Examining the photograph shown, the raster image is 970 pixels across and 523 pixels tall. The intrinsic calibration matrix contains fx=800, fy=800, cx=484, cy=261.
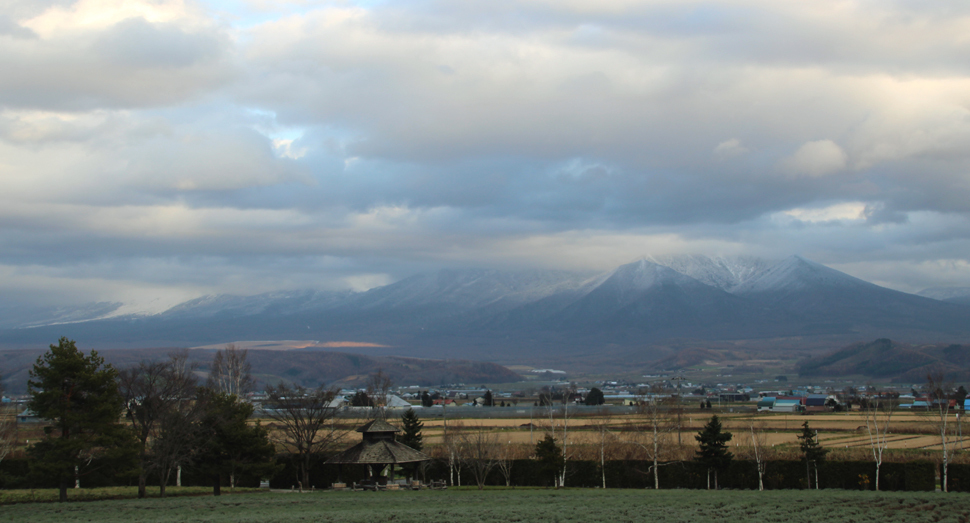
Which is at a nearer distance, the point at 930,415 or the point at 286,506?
the point at 286,506

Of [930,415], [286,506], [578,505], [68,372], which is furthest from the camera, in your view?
[930,415]

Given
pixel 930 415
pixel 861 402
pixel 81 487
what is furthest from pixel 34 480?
pixel 861 402

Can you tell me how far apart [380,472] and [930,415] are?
74.5 metres

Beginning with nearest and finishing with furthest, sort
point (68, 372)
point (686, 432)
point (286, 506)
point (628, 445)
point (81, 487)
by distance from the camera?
1. point (286, 506)
2. point (68, 372)
3. point (81, 487)
4. point (628, 445)
5. point (686, 432)

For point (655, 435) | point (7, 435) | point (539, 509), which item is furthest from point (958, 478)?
point (7, 435)

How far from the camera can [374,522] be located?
2900cm

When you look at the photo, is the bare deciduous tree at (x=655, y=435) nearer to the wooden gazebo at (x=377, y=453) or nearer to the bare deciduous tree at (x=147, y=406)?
the wooden gazebo at (x=377, y=453)

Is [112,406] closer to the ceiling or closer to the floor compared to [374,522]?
closer to the ceiling

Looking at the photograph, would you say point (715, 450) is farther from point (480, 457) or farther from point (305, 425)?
point (305, 425)

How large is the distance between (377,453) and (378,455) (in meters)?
0.23

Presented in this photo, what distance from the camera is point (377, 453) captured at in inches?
2073

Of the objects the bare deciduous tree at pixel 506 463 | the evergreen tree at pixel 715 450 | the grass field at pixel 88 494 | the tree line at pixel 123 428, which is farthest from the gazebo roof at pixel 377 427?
the evergreen tree at pixel 715 450

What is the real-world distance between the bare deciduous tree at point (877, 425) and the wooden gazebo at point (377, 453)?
29.6m

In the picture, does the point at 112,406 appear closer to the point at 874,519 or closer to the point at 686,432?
the point at 874,519
